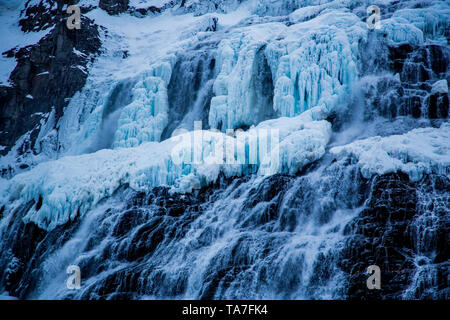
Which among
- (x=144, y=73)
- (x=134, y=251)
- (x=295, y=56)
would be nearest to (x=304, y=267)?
(x=134, y=251)

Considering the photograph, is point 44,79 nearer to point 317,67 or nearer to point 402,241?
point 317,67

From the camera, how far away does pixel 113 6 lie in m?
29.1

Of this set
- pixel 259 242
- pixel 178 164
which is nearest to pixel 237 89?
pixel 178 164

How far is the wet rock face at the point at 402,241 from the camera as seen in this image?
808 cm

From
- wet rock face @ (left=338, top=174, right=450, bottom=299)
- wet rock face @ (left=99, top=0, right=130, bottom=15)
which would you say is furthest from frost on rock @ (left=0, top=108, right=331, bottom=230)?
wet rock face @ (left=99, top=0, right=130, bottom=15)

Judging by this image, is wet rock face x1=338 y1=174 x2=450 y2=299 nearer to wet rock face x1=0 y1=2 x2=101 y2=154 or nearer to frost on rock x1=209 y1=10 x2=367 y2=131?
frost on rock x1=209 y1=10 x2=367 y2=131

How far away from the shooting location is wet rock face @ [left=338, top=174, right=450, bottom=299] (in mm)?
8078

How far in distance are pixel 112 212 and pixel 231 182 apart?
12.8ft

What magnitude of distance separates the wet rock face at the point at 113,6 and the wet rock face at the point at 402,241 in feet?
A: 80.3

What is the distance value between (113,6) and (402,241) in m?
26.3

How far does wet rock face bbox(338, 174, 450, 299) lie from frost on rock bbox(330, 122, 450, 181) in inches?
8.7

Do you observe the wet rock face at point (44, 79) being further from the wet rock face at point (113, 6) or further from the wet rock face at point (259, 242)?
the wet rock face at point (259, 242)

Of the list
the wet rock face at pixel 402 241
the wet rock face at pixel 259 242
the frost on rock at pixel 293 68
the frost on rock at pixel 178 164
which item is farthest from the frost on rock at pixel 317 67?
the wet rock face at pixel 402 241

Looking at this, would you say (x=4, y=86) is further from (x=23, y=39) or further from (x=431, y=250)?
(x=431, y=250)
